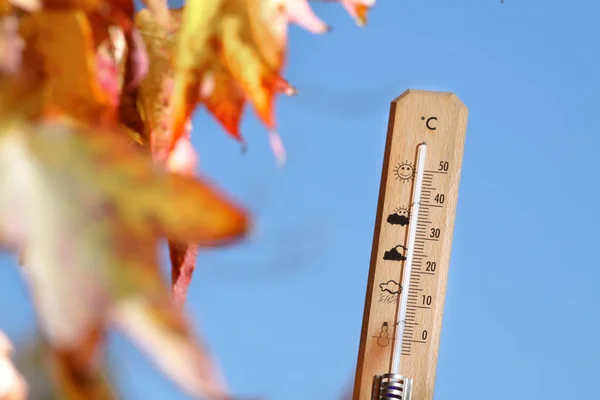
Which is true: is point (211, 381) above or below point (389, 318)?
below

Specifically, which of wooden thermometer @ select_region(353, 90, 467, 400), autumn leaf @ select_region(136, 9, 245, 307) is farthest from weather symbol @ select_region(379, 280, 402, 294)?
autumn leaf @ select_region(136, 9, 245, 307)

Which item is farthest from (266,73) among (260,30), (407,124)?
(407,124)

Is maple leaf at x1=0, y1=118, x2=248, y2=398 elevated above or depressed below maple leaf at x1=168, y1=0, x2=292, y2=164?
below

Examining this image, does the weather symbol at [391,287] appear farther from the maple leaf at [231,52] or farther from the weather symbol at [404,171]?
the maple leaf at [231,52]

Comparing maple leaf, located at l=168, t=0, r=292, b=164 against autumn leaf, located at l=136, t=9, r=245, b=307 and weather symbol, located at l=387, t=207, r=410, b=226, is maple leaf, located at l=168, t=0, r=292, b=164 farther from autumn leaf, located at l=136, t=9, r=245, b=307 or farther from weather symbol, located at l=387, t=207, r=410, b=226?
weather symbol, located at l=387, t=207, r=410, b=226

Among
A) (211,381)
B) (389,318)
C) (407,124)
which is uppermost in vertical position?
(407,124)

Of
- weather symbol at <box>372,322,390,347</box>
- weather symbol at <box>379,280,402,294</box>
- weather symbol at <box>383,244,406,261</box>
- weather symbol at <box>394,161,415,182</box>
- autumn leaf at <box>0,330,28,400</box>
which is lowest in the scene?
autumn leaf at <box>0,330,28,400</box>

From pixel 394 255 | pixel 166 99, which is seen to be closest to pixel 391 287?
pixel 394 255

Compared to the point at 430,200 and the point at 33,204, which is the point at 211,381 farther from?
the point at 430,200

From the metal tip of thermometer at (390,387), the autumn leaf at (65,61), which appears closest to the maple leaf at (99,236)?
the autumn leaf at (65,61)
